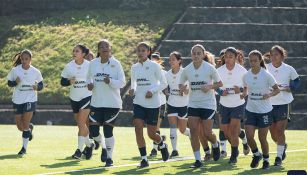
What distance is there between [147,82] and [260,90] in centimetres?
207

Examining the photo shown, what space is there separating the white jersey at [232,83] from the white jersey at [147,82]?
1699mm

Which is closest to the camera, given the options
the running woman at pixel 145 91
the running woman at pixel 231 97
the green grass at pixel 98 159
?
the green grass at pixel 98 159

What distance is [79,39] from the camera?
41375 mm

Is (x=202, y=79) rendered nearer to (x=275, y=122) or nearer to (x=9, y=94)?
(x=275, y=122)

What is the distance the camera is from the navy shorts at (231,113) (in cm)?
1984

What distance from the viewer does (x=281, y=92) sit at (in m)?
19.1

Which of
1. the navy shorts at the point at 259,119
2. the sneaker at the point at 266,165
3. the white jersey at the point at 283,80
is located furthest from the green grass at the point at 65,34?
the sneaker at the point at 266,165

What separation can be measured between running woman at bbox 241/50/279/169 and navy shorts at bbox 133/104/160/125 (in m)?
1.68

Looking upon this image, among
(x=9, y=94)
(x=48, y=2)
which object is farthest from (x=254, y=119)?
(x=48, y=2)

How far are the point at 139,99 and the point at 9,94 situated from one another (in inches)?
792

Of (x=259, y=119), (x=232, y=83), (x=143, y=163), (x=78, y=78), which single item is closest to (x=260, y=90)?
(x=259, y=119)

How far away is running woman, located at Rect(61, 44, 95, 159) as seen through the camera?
2073 cm

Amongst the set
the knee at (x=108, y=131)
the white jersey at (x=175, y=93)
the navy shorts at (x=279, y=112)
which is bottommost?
the knee at (x=108, y=131)

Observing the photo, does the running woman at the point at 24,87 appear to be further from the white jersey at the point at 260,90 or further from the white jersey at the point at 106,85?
the white jersey at the point at 260,90
